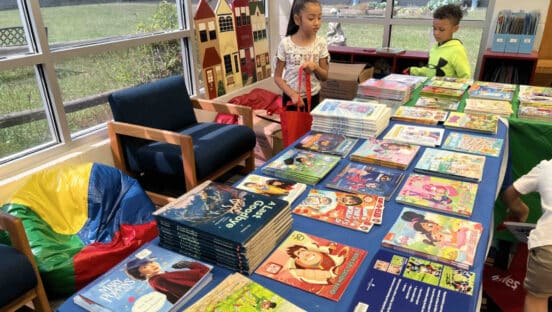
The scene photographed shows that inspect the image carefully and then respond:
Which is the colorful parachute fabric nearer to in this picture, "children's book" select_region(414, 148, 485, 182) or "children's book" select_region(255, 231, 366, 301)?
"children's book" select_region(255, 231, 366, 301)

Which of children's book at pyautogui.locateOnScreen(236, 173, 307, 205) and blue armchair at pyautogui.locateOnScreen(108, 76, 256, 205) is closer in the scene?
children's book at pyautogui.locateOnScreen(236, 173, 307, 205)

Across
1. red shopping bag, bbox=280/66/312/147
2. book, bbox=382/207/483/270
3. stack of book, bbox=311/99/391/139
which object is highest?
stack of book, bbox=311/99/391/139

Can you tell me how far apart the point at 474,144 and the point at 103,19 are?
9.07 ft

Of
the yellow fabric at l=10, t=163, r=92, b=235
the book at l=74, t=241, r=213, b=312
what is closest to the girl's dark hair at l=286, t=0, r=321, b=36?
the yellow fabric at l=10, t=163, r=92, b=235

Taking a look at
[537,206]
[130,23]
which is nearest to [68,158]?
[130,23]

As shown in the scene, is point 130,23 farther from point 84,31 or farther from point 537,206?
point 537,206

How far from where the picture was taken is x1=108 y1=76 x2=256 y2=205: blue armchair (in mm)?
2594

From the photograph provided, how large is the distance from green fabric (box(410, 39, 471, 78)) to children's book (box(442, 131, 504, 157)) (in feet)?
4.30

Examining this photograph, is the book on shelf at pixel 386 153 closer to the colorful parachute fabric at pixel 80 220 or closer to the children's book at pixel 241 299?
the children's book at pixel 241 299

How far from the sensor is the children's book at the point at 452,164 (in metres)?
1.49

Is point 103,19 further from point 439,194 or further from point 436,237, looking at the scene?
point 436,237

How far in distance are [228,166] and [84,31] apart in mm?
1455

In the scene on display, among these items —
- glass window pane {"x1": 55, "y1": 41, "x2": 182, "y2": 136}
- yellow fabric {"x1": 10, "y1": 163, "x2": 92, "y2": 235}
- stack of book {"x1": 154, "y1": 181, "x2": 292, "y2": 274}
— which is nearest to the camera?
stack of book {"x1": 154, "y1": 181, "x2": 292, "y2": 274}

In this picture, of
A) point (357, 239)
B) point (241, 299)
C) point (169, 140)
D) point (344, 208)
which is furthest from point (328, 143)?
point (169, 140)
